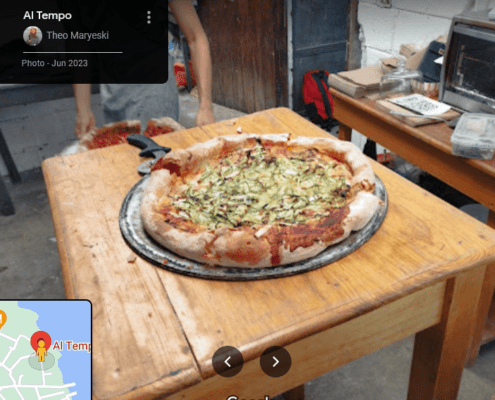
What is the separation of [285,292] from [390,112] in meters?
1.47

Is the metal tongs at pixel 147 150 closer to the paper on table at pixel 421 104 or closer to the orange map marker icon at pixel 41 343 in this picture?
the orange map marker icon at pixel 41 343

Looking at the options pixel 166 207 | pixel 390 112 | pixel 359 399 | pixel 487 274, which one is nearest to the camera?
pixel 166 207

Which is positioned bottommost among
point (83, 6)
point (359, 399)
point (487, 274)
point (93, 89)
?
point (359, 399)

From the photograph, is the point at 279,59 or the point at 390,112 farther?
the point at 279,59

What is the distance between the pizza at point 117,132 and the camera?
6.48 ft

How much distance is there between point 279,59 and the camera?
14.9 ft

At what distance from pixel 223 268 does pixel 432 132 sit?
4.47 feet

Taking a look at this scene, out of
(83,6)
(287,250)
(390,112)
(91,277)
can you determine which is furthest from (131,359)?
(83,6)

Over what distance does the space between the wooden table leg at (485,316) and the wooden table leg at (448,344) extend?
54 centimetres

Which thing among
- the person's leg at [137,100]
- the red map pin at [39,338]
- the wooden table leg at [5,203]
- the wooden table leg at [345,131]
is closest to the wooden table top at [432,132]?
the wooden table leg at [345,131]

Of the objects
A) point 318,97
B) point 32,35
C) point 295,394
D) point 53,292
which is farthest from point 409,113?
point 32,35

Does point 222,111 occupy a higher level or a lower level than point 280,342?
lower

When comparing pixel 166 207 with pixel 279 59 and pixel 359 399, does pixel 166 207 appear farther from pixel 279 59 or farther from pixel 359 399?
pixel 279 59

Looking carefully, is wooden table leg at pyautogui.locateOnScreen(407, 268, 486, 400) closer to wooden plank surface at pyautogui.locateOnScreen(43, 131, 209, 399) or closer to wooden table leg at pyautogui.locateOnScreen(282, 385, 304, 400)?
wooden table leg at pyautogui.locateOnScreen(282, 385, 304, 400)
